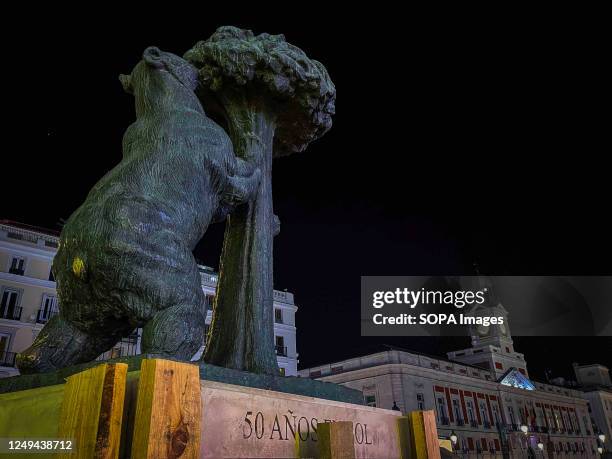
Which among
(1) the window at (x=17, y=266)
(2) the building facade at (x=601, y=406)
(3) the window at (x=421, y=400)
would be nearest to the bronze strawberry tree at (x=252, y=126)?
(1) the window at (x=17, y=266)

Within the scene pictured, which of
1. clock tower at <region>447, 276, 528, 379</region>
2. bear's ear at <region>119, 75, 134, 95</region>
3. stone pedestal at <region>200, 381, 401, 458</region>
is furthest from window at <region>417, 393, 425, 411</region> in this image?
bear's ear at <region>119, 75, 134, 95</region>

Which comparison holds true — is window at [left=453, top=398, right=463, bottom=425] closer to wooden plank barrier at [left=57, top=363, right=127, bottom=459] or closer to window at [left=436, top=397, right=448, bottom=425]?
window at [left=436, top=397, right=448, bottom=425]

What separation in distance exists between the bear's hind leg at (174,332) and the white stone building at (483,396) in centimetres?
1990

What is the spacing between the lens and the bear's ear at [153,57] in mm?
2914

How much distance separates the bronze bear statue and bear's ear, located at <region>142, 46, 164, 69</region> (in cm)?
46

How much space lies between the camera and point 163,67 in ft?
9.71

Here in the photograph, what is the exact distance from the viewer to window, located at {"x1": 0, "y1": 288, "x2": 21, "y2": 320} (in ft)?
59.2

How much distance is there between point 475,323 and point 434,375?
61.0ft

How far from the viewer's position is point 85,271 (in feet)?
6.75

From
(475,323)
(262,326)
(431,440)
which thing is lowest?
(431,440)

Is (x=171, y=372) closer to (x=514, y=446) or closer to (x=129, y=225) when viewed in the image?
(x=129, y=225)

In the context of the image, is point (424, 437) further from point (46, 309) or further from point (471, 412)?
point (471, 412)

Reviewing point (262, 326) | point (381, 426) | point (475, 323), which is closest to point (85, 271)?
point (262, 326)

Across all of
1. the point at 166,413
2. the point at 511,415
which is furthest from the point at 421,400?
the point at 166,413
